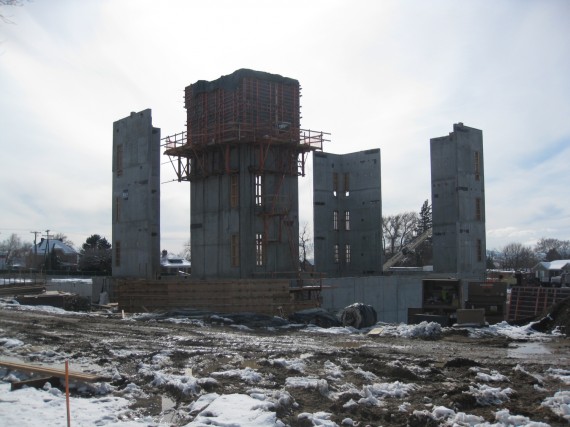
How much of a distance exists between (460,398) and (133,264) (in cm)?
2901

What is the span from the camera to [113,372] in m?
11.1

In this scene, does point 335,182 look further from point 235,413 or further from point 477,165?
point 235,413

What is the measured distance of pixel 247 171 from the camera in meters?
32.2

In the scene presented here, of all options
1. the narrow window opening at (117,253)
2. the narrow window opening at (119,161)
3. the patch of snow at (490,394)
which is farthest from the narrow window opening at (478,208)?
the patch of snow at (490,394)

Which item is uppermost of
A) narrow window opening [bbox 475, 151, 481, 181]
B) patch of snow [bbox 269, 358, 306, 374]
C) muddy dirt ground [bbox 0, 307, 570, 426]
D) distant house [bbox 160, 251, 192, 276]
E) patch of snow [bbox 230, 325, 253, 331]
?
narrow window opening [bbox 475, 151, 481, 181]

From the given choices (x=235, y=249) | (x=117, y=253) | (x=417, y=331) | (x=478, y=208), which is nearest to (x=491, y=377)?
(x=417, y=331)

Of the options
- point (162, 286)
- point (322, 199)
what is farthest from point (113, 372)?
point (322, 199)

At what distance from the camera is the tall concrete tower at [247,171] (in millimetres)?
31938

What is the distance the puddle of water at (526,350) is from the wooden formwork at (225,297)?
10551 mm

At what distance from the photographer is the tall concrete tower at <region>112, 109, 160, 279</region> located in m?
34.0

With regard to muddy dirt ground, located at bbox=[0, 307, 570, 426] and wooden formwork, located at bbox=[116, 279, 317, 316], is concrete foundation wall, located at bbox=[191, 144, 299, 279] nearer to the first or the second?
wooden formwork, located at bbox=[116, 279, 317, 316]

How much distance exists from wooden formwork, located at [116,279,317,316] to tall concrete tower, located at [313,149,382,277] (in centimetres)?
1520

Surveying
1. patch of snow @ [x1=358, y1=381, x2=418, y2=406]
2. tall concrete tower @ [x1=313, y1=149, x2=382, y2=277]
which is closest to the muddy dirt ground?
patch of snow @ [x1=358, y1=381, x2=418, y2=406]

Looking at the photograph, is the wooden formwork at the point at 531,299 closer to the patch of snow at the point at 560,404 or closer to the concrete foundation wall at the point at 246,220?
the concrete foundation wall at the point at 246,220
